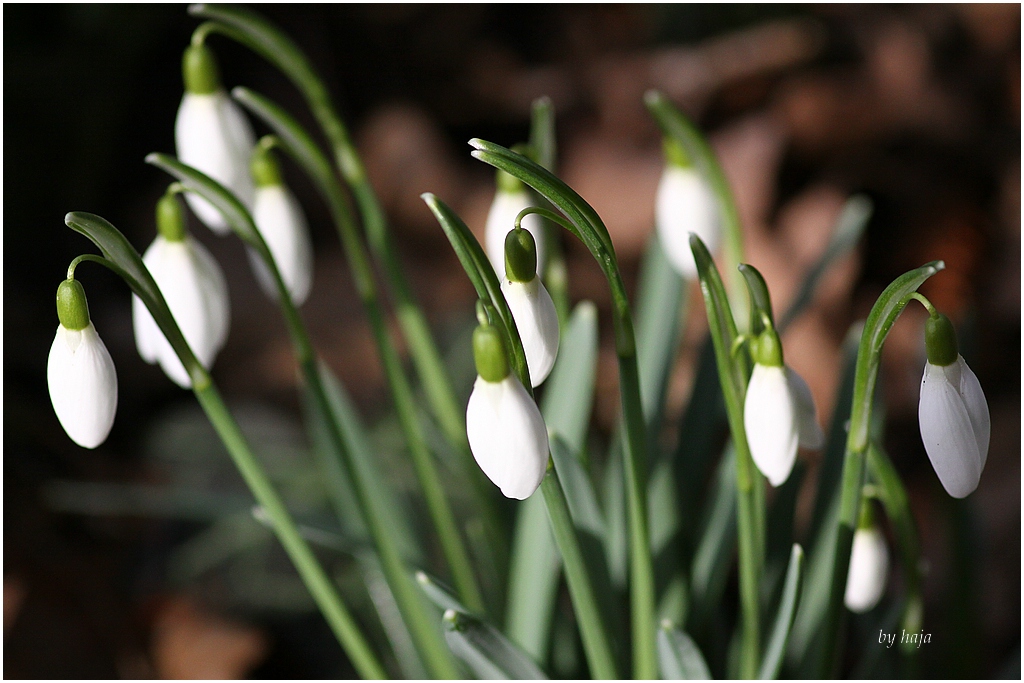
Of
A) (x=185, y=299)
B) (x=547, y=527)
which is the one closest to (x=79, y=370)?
(x=185, y=299)

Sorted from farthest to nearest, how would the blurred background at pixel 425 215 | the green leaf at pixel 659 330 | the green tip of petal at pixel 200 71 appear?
the blurred background at pixel 425 215 → the green leaf at pixel 659 330 → the green tip of petal at pixel 200 71

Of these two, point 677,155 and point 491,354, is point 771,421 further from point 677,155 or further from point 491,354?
point 677,155

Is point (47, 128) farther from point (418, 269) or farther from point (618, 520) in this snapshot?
point (618, 520)

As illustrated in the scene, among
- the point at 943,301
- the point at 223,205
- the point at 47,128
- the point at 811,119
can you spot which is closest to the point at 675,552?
the point at 223,205

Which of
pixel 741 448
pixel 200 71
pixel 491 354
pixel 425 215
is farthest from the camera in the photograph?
pixel 425 215

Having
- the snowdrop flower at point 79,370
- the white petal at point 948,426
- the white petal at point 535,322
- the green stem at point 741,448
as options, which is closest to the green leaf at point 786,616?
the green stem at point 741,448

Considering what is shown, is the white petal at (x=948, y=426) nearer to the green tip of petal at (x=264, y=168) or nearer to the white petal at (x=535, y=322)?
the white petal at (x=535, y=322)

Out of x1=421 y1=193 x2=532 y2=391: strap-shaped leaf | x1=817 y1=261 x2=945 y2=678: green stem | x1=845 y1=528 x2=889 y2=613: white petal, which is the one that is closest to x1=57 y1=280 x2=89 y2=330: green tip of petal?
x1=421 y1=193 x2=532 y2=391: strap-shaped leaf
